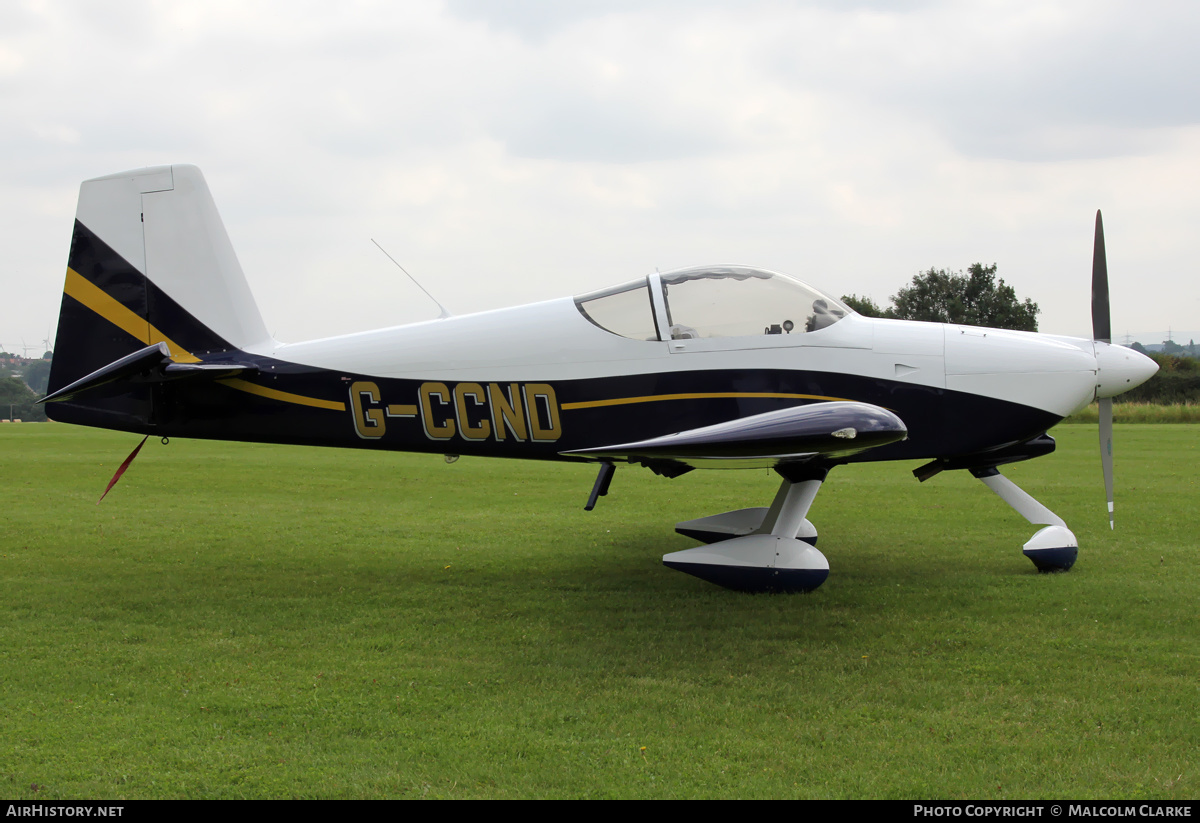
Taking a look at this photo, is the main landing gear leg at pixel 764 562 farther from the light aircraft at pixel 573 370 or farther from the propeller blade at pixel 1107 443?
the propeller blade at pixel 1107 443

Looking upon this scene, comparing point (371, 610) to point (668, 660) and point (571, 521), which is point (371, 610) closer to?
point (668, 660)

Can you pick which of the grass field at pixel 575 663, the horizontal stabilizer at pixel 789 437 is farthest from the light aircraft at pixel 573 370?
the grass field at pixel 575 663

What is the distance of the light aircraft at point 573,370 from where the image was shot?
6.23m

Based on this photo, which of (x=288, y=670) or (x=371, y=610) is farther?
(x=371, y=610)

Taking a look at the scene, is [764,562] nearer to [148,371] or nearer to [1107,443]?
[1107,443]

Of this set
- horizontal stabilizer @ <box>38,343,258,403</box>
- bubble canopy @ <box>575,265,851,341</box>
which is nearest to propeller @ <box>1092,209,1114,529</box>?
bubble canopy @ <box>575,265,851,341</box>

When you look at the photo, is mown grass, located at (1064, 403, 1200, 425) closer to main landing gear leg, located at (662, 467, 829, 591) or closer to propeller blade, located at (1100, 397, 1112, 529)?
propeller blade, located at (1100, 397, 1112, 529)

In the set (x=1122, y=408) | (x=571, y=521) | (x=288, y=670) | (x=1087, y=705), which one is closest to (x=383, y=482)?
(x=571, y=521)

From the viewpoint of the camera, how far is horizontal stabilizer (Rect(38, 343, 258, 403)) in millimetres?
6230

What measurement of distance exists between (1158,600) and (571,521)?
597cm

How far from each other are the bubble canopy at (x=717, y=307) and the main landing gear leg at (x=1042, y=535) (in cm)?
213

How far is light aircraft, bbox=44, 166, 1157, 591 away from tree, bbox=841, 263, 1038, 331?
43930mm
